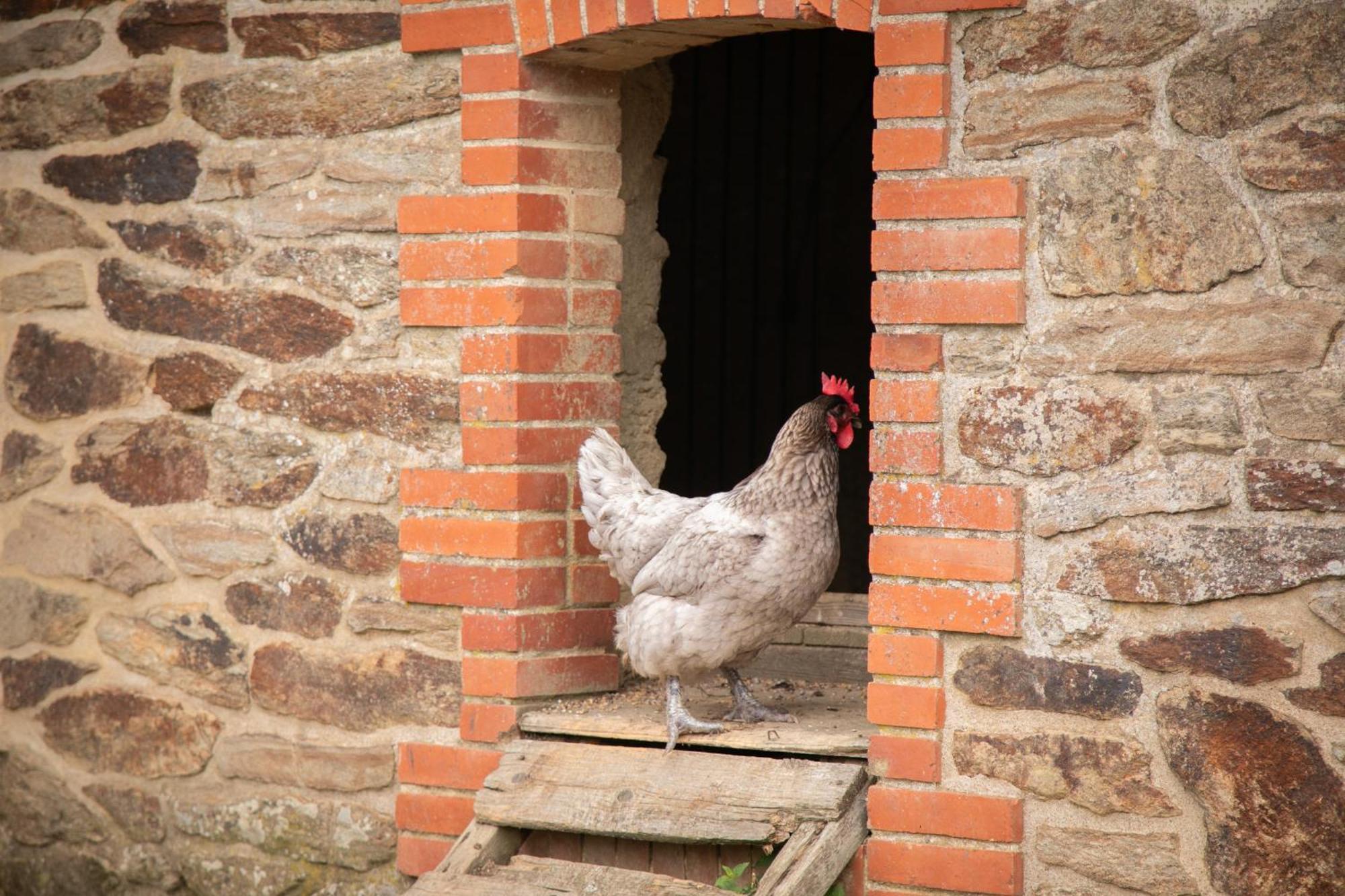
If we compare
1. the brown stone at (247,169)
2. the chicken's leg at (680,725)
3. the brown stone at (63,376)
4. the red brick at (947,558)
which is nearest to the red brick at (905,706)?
the red brick at (947,558)

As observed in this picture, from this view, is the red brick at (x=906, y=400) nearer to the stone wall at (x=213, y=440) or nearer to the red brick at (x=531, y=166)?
the red brick at (x=531, y=166)

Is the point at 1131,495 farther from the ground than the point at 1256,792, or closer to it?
farther from the ground

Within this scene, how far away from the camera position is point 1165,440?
3.57m

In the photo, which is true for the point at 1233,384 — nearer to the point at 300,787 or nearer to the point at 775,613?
the point at 775,613

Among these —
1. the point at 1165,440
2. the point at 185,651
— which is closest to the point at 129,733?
the point at 185,651

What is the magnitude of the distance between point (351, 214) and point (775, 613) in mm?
1613

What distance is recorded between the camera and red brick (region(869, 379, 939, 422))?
3785mm

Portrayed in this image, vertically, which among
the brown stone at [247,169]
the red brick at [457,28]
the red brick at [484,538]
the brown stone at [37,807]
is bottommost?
the brown stone at [37,807]

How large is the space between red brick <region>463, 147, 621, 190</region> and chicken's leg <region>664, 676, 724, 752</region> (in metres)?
1.40

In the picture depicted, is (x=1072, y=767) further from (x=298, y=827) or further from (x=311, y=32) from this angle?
(x=311, y=32)

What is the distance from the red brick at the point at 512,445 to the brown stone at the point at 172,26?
1.40 m

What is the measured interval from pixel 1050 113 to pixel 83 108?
2.91m

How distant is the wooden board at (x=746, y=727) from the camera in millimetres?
4125

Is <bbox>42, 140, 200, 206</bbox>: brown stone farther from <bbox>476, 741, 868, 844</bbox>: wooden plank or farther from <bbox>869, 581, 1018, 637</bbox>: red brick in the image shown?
<bbox>869, 581, 1018, 637</bbox>: red brick
